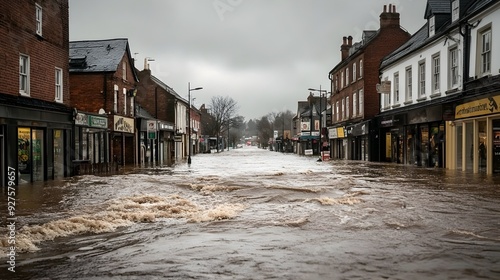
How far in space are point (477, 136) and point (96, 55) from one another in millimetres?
27922

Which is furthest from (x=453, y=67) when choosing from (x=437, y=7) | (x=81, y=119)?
(x=81, y=119)

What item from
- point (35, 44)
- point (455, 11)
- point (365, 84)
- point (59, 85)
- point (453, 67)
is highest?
point (455, 11)

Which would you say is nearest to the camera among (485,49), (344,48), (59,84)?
(485,49)

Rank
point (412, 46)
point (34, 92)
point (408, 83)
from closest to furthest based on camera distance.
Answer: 1. point (34, 92)
2. point (408, 83)
3. point (412, 46)

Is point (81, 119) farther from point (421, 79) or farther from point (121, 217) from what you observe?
point (421, 79)

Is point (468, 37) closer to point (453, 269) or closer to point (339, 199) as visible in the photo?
point (339, 199)

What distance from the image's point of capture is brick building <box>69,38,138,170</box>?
32.2 m

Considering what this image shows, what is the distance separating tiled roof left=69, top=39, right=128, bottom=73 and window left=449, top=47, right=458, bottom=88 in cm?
2301

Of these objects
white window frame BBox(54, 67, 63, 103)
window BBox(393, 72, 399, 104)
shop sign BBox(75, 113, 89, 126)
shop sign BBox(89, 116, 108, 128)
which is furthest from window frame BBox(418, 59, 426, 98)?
white window frame BBox(54, 67, 63, 103)

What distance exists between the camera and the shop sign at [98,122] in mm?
29594

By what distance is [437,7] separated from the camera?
29875 mm

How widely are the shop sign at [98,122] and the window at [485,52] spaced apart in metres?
22.2

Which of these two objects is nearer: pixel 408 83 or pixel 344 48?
pixel 408 83

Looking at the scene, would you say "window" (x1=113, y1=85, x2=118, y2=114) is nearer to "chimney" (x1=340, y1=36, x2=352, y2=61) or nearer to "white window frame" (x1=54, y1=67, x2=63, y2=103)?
"white window frame" (x1=54, y1=67, x2=63, y2=103)
